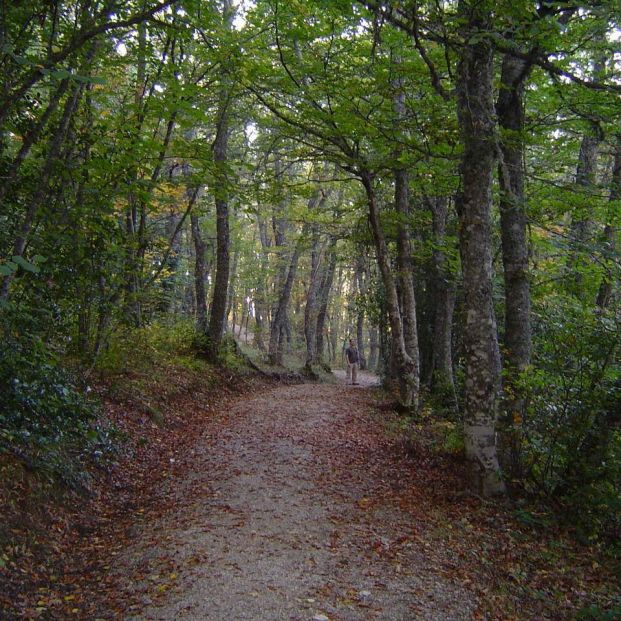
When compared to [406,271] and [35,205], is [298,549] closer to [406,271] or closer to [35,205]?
[35,205]

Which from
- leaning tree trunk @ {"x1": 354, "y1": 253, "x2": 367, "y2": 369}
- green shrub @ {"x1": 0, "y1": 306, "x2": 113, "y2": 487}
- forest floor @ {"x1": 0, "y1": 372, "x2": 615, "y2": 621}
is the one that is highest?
leaning tree trunk @ {"x1": 354, "y1": 253, "x2": 367, "y2": 369}

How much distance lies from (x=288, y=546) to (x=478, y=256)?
3.99 m

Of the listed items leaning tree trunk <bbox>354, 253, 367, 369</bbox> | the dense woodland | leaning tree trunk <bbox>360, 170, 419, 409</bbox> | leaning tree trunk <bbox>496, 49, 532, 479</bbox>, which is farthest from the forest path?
leaning tree trunk <bbox>354, 253, 367, 369</bbox>

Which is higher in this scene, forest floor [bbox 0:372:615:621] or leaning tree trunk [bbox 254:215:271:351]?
leaning tree trunk [bbox 254:215:271:351]

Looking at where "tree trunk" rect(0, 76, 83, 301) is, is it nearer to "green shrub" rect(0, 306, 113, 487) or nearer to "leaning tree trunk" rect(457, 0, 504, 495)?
"green shrub" rect(0, 306, 113, 487)

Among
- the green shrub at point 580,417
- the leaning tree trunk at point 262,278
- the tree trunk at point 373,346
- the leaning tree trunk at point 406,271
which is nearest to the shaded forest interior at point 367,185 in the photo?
the green shrub at point 580,417

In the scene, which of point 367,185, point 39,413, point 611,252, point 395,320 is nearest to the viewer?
point 39,413

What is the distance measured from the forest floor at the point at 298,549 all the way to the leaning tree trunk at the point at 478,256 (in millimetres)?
681

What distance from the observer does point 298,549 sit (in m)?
4.69

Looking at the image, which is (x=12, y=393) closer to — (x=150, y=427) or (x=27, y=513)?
(x=27, y=513)

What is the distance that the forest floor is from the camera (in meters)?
3.82

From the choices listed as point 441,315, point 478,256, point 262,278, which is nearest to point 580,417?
point 478,256

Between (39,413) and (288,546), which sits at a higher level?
(39,413)

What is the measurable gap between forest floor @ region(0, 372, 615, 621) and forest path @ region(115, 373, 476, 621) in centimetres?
2
